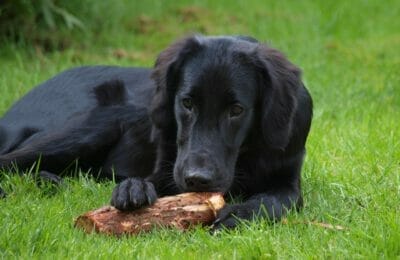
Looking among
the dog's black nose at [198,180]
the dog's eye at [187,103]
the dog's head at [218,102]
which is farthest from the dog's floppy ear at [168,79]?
the dog's black nose at [198,180]

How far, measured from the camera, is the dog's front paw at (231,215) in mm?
4145

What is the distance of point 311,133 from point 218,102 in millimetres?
1957

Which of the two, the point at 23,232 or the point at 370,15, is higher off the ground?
the point at 23,232

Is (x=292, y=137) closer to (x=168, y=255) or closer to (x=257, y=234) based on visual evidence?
(x=257, y=234)

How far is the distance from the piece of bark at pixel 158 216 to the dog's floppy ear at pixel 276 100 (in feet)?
1.71

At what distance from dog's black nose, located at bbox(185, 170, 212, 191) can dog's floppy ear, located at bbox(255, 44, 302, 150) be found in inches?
21.1

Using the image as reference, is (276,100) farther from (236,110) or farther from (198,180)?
(198,180)

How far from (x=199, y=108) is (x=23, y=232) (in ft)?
3.58

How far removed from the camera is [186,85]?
450cm

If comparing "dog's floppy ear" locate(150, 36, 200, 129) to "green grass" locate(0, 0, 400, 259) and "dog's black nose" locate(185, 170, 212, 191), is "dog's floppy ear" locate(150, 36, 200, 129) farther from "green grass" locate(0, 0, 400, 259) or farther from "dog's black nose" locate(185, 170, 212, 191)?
"dog's black nose" locate(185, 170, 212, 191)

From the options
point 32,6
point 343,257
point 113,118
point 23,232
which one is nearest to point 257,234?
point 343,257

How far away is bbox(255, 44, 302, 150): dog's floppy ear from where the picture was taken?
178 inches

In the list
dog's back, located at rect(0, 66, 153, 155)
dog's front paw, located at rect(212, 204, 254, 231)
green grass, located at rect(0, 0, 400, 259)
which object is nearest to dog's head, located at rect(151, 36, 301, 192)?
dog's front paw, located at rect(212, 204, 254, 231)

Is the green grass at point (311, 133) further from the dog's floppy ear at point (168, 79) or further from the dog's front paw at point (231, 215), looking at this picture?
the dog's floppy ear at point (168, 79)
